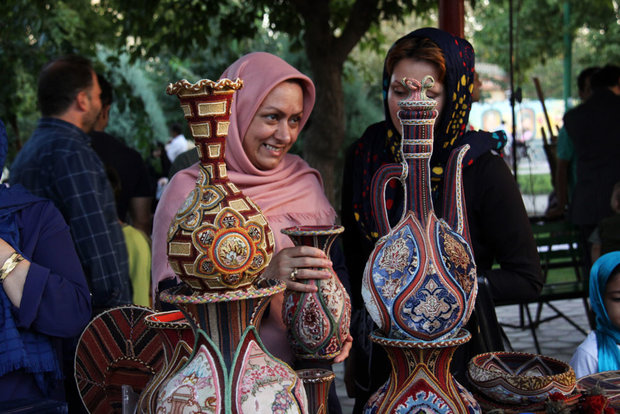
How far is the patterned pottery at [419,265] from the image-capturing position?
151 cm

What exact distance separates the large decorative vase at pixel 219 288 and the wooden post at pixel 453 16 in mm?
2398

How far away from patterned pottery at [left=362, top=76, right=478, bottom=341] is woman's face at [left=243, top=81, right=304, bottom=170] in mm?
602

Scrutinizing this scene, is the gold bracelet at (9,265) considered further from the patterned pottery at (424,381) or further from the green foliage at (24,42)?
the green foliage at (24,42)

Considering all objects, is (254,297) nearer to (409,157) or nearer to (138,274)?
(409,157)

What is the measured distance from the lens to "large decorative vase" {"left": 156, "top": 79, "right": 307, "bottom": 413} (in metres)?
1.32

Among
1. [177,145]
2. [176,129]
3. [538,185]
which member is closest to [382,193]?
[177,145]

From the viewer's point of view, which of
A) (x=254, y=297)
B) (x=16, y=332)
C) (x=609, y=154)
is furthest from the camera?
(x=609, y=154)

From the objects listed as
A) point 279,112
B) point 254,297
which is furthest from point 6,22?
point 254,297

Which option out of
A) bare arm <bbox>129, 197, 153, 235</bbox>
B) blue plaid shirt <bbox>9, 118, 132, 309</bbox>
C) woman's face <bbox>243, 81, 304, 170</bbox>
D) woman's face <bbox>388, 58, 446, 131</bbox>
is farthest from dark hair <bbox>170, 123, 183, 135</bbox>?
woman's face <bbox>388, 58, 446, 131</bbox>

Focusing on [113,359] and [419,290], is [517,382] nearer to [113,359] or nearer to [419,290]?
[419,290]

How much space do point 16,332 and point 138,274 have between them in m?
2.22

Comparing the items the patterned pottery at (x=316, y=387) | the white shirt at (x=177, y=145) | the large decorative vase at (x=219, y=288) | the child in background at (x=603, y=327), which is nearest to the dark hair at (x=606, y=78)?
the child in background at (x=603, y=327)

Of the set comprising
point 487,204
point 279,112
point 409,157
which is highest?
point 279,112

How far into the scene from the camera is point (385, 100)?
2.23m
